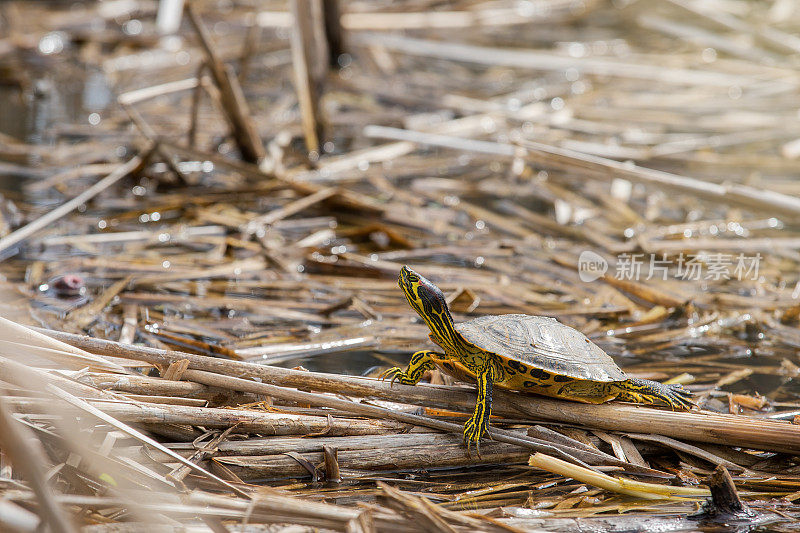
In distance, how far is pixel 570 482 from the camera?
277 centimetres

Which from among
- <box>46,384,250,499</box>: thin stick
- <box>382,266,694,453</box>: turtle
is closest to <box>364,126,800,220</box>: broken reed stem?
<box>382,266,694,453</box>: turtle

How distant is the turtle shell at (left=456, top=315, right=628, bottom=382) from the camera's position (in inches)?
107

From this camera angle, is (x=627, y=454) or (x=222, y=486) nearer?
(x=222, y=486)

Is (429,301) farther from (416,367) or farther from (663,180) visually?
(663,180)

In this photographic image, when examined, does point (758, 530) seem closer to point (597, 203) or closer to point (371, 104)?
point (597, 203)

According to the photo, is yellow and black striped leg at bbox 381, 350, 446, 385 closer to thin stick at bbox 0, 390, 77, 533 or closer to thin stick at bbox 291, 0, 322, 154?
thin stick at bbox 0, 390, 77, 533

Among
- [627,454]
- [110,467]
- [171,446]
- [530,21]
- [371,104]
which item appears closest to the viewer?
[110,467]

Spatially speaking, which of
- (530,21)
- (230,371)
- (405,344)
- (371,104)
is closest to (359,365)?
(405,344)

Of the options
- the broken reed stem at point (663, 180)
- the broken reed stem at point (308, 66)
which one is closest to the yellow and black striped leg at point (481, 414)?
the broken reed stem at point (663, 180)

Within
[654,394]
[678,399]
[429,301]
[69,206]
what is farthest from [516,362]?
[69,206]

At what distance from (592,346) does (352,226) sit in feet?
8.87

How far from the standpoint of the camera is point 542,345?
279 cm

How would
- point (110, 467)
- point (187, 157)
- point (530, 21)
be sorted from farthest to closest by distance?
point (530, 21) < point (187, 157) < point (110, 467)

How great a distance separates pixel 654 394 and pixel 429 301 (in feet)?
3.18
